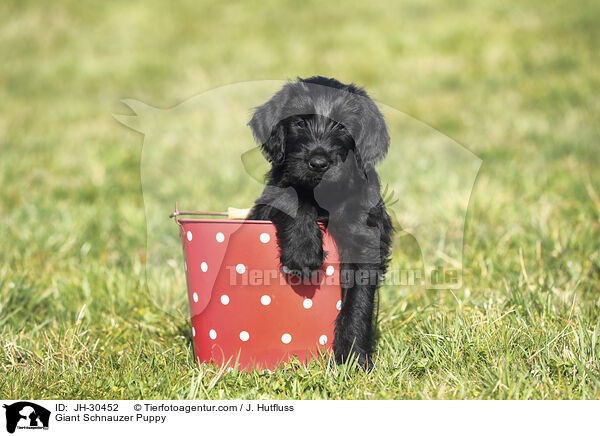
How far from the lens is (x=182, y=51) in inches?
432

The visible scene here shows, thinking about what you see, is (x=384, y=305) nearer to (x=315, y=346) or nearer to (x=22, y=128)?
(x=315, y=346)

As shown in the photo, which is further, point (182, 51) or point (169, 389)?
point (182, 51)

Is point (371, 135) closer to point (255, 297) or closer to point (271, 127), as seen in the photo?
point (271, 127)

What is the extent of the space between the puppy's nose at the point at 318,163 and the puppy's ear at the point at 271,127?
0.91 ft

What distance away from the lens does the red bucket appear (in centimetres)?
242

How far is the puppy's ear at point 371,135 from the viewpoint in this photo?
8.39 feet

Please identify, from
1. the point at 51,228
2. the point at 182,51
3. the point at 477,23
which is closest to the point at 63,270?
the point at 51,228

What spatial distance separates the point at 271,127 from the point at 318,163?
426 millimetres

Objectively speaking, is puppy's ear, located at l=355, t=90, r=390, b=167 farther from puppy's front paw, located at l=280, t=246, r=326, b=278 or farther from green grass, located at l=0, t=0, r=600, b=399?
green grass, located at l=0, t=0, r=600, b=399
